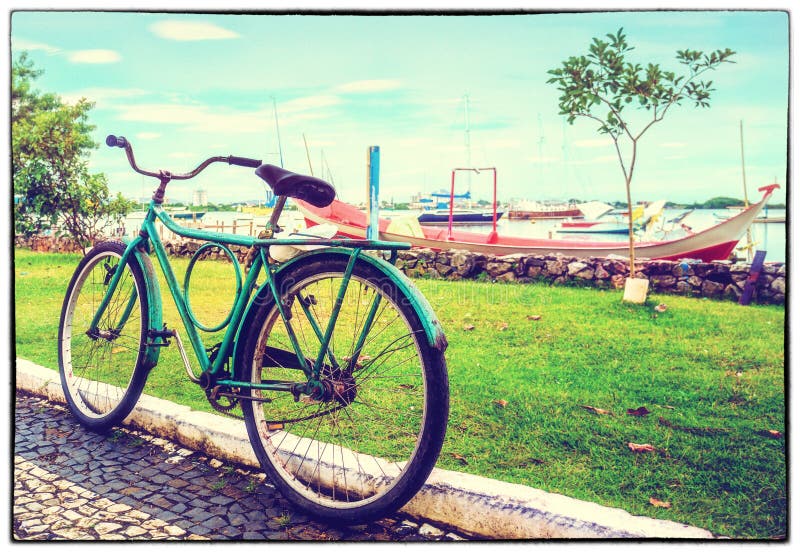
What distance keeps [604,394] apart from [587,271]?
2.41 m

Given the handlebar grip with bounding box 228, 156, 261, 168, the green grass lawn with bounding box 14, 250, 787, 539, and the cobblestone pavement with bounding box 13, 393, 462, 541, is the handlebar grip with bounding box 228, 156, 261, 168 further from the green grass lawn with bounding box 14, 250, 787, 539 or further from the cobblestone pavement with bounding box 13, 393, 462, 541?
the cobblestone pavement with bounding box 13, 393, 462, 541

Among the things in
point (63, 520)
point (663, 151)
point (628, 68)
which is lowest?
point (63, 520)

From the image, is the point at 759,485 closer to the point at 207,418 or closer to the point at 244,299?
the point at 244,299

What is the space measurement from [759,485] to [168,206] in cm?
232

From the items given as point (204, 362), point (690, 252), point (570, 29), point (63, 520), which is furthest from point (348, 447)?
point (690, 252)

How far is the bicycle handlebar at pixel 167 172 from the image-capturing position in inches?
92.8

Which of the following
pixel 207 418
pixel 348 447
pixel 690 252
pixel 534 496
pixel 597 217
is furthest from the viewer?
pixel 690 252

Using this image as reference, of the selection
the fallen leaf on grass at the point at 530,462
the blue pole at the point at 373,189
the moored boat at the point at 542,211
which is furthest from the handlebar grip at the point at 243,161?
the moored boat at the point at 542,211

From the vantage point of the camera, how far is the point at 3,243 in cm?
252

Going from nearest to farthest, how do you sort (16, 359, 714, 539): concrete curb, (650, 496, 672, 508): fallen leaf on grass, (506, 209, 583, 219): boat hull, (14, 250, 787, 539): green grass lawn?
(16, 359, 714, 539): concrete curb, (650, 496, 672, 508): fallen leaf on grass, (14, 250, 787, 539): green grass lawn, (506, 209, 583, 219): boat hull

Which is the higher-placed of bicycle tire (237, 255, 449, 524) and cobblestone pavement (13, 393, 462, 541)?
bicycle tire (237, 255, 449, 524)

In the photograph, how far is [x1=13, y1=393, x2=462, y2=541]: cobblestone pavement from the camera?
2027mm

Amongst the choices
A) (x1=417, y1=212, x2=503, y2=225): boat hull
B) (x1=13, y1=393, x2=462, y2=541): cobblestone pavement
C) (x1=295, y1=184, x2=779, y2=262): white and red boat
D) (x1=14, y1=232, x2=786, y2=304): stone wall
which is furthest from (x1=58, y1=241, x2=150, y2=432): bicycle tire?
(x1=14, y1=232, x2=786, y2=304): stone wall

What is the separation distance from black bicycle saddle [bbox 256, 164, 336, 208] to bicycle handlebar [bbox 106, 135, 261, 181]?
8.5 inches
